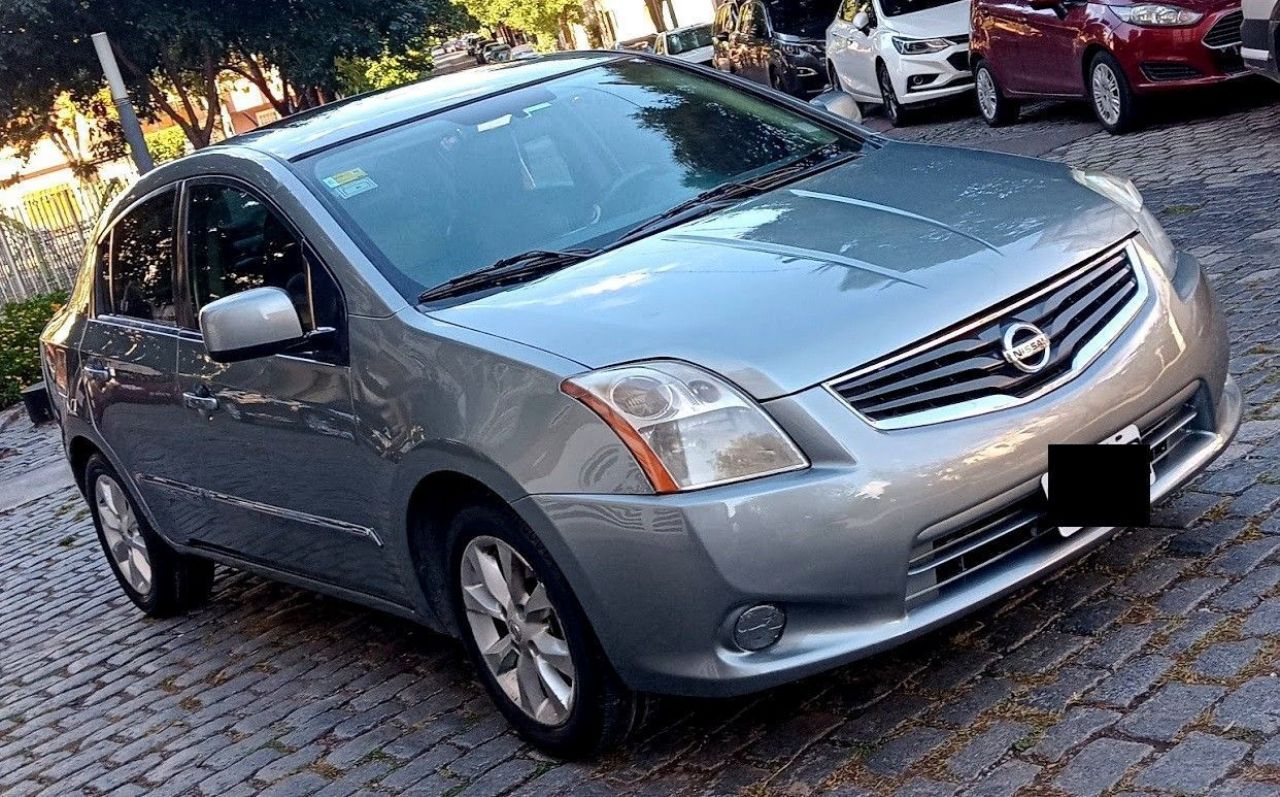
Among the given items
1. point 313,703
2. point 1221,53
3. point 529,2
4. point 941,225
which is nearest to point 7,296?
point 1221,53

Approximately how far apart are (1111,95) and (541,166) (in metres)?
8.41

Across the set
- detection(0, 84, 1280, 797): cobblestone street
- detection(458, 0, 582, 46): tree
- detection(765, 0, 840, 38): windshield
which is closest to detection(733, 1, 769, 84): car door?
detection(765, 0, 840, 38): windshield

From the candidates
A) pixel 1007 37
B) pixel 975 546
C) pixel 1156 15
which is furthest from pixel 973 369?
pixel 1007 37

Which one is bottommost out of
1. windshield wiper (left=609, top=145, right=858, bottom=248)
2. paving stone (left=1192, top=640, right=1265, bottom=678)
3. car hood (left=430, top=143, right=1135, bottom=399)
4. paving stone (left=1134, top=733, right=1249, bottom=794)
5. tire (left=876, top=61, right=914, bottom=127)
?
tire (left=876, top=61, right=914, bottom=127)

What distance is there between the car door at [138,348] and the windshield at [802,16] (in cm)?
1651

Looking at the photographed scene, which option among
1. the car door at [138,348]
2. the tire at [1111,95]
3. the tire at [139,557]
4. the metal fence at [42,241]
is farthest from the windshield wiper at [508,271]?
the metal fence at [42,241]

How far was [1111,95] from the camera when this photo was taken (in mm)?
12367

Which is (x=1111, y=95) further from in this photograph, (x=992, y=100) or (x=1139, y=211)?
(x=1139, y=211)

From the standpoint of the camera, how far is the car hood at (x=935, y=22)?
1655cm

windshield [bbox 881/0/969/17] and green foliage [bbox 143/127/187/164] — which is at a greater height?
windshield [bbox 881/0/969/17]

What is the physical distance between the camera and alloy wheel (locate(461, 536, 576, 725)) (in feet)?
13.5

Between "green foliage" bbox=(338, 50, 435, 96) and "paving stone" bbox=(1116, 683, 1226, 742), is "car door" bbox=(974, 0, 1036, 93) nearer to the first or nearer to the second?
"paving stone" bbox=(1116, 683, 1226, 742)

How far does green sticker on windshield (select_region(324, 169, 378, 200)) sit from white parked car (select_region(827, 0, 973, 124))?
12225mm

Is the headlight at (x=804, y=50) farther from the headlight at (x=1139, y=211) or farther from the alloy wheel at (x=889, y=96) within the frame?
the headlight at (x=1139, y=211)
